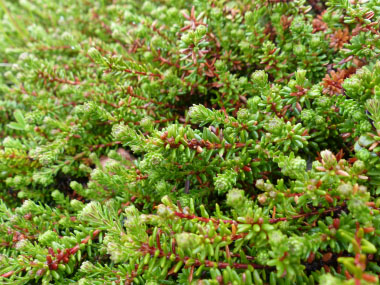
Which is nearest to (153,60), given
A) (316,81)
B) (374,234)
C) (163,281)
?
(316,81)

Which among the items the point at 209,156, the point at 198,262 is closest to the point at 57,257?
the point at 198,262

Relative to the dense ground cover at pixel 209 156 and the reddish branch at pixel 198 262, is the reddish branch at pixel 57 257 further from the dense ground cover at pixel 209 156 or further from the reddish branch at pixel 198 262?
the reddish branch at pixel 198 262

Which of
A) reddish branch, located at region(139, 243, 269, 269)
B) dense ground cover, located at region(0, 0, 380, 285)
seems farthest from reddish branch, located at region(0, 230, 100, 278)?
reddish branch, located at region(139, 243, 269, 269)

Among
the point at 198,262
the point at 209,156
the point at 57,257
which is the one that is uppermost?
the point at 209,156

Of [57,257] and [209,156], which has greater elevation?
[209,156]

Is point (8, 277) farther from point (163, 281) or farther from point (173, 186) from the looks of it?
point (173, 186)

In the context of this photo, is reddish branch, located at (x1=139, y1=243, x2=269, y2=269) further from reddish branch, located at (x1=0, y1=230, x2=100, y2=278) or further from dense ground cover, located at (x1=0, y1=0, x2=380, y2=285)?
reddish branch, located at (x1=0, y1=230, x2=100, y2=278)

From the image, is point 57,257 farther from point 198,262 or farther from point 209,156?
point 209,156

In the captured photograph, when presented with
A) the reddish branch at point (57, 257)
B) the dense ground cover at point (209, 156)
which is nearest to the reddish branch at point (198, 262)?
the dense ground cover at point (209, 156)

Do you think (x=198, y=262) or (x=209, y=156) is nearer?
(x=198, y=262)
